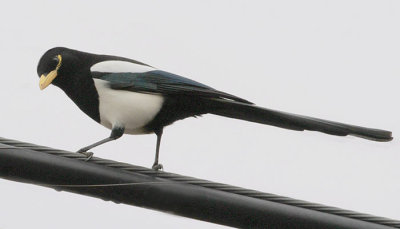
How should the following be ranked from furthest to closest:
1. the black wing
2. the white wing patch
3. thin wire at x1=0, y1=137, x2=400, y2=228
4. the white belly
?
the white wing patch
the white belly
the black wing
thin wire at x1=0, y1=137, x2=400, y2=228

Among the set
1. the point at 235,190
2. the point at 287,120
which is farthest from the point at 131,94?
the point at 235,190

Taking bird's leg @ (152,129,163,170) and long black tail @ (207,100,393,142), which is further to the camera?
bird's leg @ (152,129,163,170)

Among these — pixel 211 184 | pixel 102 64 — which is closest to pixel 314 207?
pixel 211 184

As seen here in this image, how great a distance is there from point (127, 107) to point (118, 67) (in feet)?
1.01

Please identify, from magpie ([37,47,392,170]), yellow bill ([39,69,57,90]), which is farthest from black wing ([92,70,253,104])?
yellow bill ([39,69,57,90])

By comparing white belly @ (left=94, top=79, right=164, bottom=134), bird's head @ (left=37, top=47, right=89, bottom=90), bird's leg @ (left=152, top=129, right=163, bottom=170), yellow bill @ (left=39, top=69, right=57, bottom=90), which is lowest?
bird's leg @ (left=152, top=129, right=163, bottom=170)

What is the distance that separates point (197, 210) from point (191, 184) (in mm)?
119

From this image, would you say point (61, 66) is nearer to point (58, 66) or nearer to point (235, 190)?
point (58, 66)

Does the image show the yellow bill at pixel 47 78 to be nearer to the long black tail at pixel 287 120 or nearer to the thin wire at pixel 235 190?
the long black tail at pixel 287 120

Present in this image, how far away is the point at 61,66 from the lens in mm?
5000

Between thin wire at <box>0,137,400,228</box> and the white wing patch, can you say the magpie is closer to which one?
the white wing patch

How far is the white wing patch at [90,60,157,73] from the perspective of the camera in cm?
490

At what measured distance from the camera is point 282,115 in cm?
426

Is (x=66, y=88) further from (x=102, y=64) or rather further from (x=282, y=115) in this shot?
(x=282, y=115)
